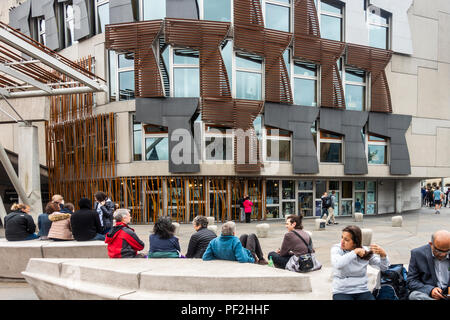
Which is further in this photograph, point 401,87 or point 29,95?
point 401,87

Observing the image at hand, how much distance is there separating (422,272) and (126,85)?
1792 centimetres

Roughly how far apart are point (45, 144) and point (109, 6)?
37.3 feet

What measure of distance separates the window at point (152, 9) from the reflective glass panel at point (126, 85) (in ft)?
10.5

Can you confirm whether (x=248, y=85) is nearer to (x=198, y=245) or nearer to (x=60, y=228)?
(x=60, y=228)

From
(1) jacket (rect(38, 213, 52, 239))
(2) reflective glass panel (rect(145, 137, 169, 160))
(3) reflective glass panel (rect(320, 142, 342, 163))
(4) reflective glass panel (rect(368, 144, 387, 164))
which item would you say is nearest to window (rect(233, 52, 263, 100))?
(2) reflective glass panel (rect(145, 137, 169, 160))

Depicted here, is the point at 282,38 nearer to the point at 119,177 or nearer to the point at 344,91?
the point at 344,91

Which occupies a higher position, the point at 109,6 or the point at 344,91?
the point at 109,6

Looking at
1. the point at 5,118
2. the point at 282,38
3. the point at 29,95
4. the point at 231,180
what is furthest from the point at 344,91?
the point at 5,118

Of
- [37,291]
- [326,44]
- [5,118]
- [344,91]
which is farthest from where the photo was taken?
[5,118]

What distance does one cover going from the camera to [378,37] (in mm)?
22422

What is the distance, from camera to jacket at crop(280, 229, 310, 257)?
585cm

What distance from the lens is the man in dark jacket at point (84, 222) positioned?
7.17m

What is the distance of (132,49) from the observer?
17.9m

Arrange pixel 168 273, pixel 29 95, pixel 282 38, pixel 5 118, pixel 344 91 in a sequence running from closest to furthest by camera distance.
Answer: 1. pixel 168 273
2. pixel 29 95
3. pixel 282 38
4. pixel 344 91
5. pixel 5 118
